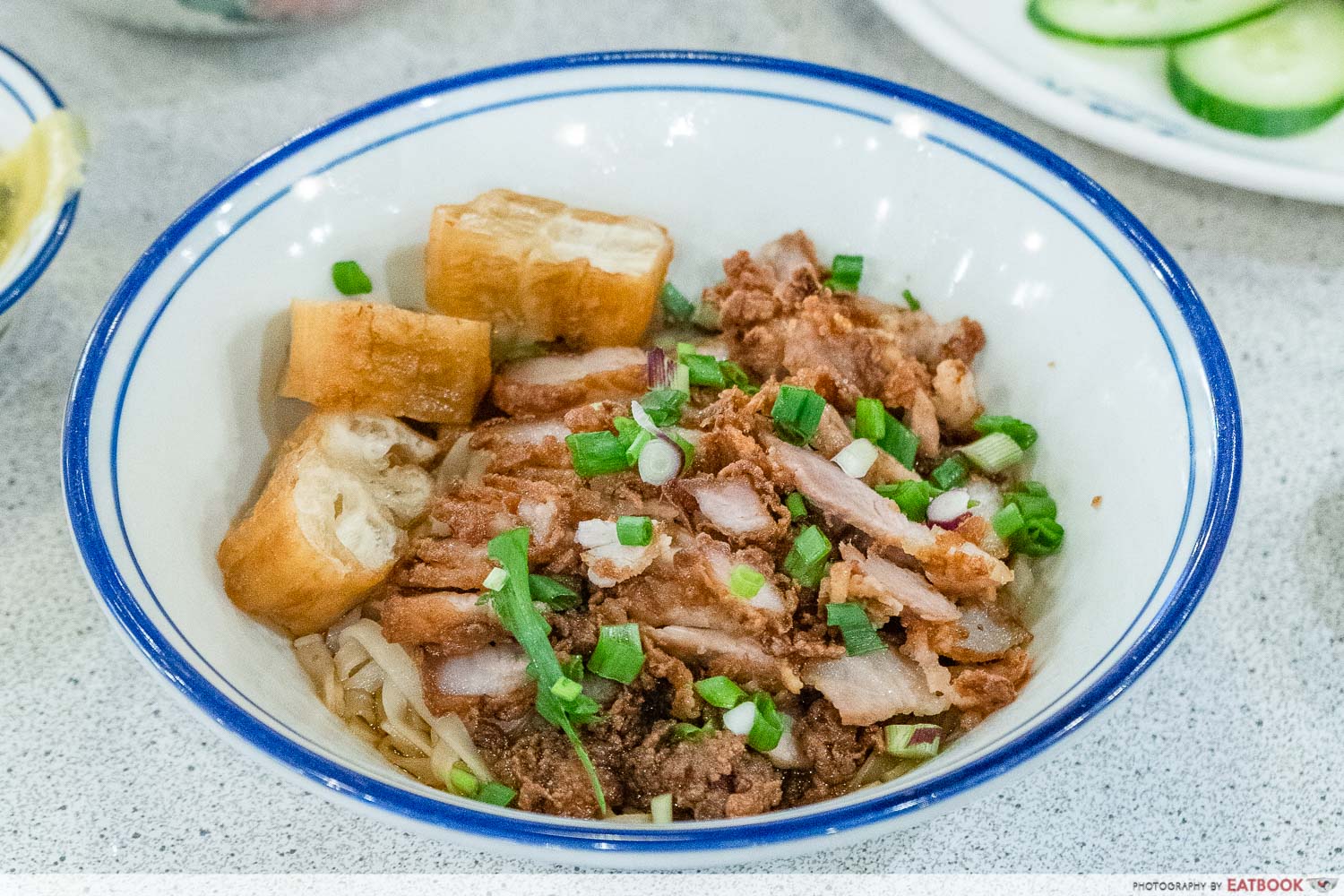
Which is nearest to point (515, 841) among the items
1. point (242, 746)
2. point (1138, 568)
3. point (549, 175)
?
point (242, 746)

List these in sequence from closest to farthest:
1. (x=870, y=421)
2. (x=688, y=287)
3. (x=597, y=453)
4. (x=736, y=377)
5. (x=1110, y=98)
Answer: (x=597, y=453)
(x=870, y=421)
(x=736, y=377)
(x=688, y=287)
(x=1110, y=98)

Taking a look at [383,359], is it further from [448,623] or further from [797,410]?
[797,410]

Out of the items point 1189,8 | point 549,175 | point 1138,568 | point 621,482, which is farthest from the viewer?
point 1189,8

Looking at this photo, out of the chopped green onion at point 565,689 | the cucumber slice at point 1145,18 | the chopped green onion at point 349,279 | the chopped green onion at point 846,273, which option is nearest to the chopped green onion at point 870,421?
the chopped green onion at point 846,273

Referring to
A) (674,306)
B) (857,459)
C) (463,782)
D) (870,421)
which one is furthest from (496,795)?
(674,306)

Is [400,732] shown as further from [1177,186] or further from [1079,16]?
[1079,16]

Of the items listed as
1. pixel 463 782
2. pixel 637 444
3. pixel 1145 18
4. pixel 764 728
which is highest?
pixel 1145 18

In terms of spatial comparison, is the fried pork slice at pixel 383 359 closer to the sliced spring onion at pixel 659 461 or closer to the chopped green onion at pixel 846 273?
the sliced spring onion at pixel 659 461
